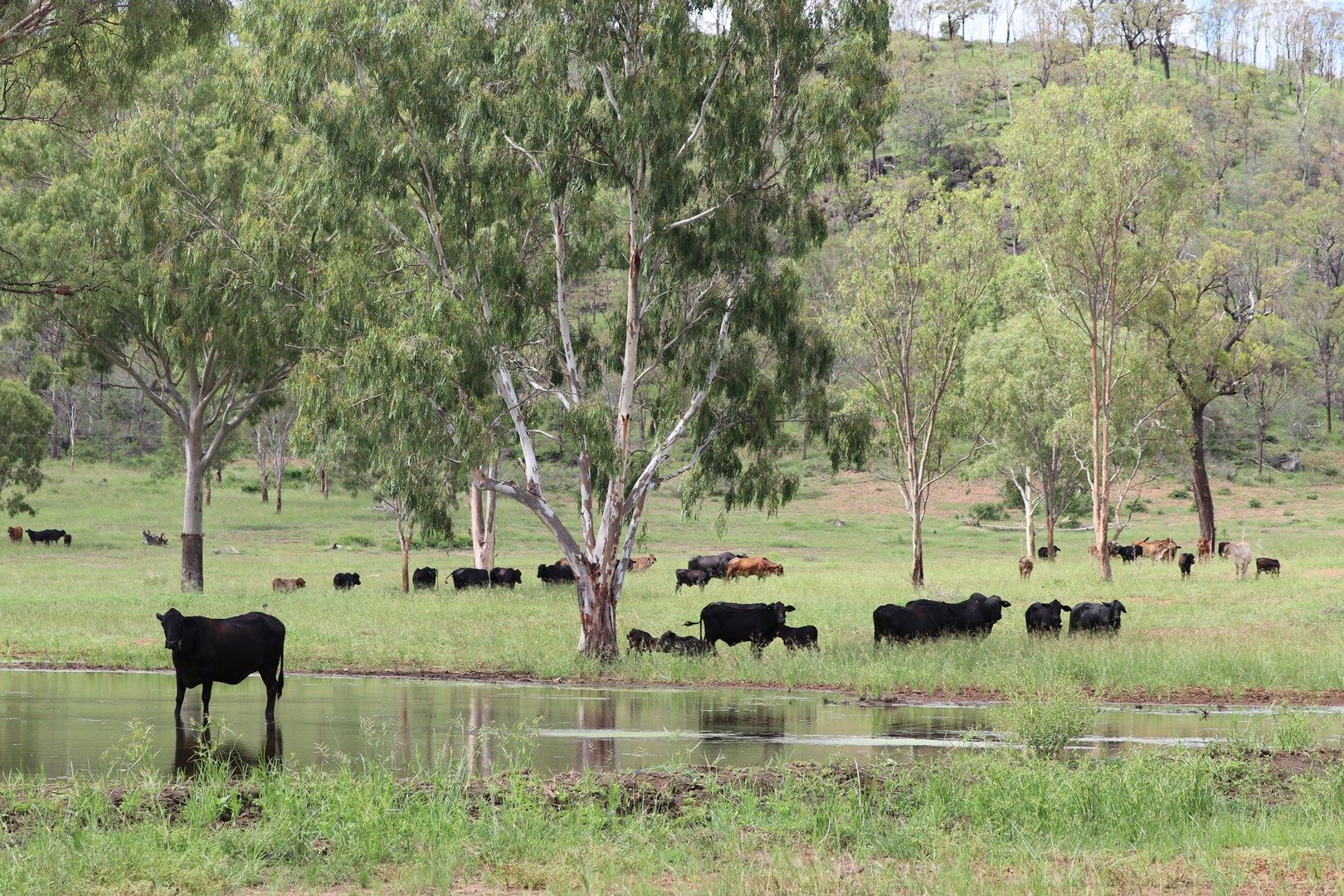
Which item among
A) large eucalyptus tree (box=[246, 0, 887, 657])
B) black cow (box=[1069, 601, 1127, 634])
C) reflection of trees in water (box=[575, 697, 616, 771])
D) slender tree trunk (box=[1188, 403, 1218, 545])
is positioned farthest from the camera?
slender tree trunk (box=[1188, 403, 1218, 545])

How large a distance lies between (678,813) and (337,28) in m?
16.8

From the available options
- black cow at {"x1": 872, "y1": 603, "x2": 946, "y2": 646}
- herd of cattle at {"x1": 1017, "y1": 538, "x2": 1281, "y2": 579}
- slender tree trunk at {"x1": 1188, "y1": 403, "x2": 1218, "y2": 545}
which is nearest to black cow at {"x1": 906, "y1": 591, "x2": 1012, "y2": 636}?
black cow at {"x1": 872, "y1": 603, "x2": 946, "y2": 646}

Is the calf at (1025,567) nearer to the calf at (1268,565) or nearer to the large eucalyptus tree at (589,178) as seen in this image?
the calf at (1268,565)

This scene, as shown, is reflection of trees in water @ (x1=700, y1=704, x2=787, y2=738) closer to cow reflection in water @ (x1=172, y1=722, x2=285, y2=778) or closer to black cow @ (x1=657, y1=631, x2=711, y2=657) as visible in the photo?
cow reflection in water @ (x1=172, y1=722, x2=285, y2=778)

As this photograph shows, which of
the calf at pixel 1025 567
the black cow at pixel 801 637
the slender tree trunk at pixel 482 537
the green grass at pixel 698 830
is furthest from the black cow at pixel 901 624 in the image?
the slender tree trunk at pixel 482 537

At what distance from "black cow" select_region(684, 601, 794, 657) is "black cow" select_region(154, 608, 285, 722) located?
9821mm

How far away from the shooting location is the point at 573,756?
1369cm

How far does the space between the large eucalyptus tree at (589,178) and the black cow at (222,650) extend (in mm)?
5996

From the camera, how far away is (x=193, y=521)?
39.9 m

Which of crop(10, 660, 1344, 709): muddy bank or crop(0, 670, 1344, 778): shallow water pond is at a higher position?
crop(0, 670, 1344, 778): shallow water pond

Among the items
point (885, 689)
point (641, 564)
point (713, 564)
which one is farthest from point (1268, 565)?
point (885, 689)

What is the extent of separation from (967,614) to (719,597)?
12438mm

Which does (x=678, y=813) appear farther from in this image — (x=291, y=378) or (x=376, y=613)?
(x=376, y=613)

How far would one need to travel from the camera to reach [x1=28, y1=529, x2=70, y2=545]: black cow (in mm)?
58406
